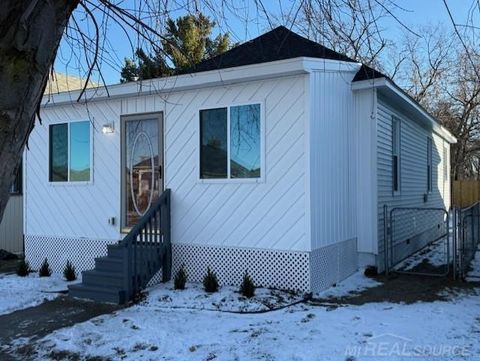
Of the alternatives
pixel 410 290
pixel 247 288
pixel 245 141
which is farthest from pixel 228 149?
pixel 410 290

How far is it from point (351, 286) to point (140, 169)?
425 cm

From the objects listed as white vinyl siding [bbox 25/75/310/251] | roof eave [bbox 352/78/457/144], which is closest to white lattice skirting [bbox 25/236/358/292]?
white vinyl siding [bbox 25/75/310/251]

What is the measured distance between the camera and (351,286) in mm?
8070

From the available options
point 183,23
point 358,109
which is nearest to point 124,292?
point 183,23

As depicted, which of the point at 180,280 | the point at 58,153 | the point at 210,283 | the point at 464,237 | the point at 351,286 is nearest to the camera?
the point at 210,283

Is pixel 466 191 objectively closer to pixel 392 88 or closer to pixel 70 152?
pixel 392 88

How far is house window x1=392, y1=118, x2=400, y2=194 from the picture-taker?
10562mm

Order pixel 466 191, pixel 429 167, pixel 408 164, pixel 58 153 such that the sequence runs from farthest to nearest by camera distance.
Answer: pixel 466 191
pixel 429 167
pixel 408 164
pixel 58 153

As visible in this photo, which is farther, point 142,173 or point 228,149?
point 142,173

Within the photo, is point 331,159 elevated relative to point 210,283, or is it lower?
elevated

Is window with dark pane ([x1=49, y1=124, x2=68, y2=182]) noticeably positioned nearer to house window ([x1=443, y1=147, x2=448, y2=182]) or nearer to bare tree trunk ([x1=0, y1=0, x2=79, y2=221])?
bare tree trunk ([x1=0, y1=0, x2=79, y2=221])

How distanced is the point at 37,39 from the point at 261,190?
20.6ft

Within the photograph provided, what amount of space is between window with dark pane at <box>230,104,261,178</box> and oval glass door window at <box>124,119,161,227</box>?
5.50 ft

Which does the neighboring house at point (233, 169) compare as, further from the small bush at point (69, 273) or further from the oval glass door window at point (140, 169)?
the small bush at point (69, 273)
